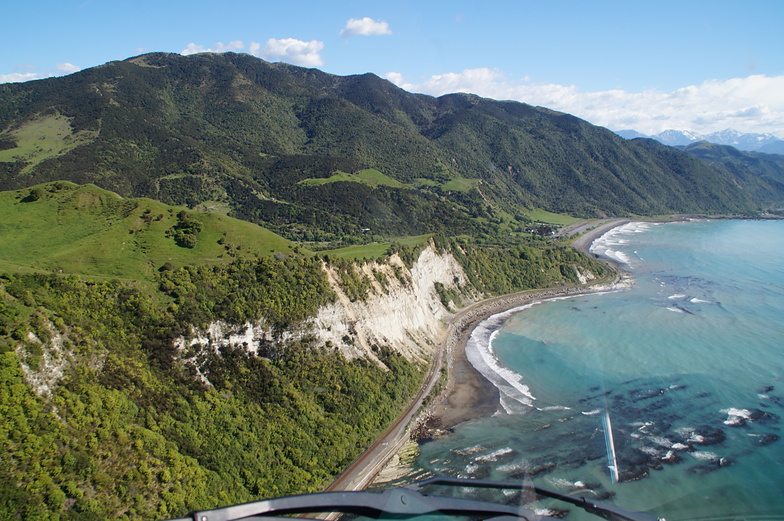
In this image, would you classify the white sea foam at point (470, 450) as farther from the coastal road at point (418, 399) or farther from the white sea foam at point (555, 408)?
the white sea foam at point (555, 408)

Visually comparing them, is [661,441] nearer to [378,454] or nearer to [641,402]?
[641,402]

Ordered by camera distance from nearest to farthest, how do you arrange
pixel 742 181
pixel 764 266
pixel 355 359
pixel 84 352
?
pixel 84 352 → pixel 355 359 → pixel 764 266 → pixel 742 181

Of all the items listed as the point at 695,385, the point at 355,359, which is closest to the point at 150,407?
the point at 355,359

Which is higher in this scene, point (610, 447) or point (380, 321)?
point (380, 321)

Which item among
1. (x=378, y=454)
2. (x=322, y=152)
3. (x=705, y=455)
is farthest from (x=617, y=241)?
(x=378, y=454)

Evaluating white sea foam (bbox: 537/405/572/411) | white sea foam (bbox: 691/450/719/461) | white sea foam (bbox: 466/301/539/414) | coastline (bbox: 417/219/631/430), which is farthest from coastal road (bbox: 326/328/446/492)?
white sea foam (bbox: 691/450/719/461)

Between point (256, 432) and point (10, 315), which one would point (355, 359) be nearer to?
point (256, 432)
